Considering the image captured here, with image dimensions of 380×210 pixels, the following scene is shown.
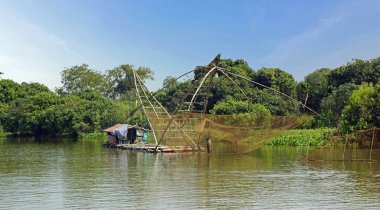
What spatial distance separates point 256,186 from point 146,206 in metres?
3.84

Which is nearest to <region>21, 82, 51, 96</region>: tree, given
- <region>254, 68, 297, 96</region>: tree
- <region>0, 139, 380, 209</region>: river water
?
<region>254, 68, 297, 96</region>: tree

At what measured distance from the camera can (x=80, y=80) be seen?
64.4 meters

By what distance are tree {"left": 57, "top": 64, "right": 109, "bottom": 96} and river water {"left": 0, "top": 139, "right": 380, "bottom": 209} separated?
43875mm

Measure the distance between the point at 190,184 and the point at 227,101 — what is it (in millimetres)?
24689

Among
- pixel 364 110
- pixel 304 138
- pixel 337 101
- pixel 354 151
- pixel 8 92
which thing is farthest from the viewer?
pixel 8 92

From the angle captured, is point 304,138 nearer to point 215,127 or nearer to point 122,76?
point 215,127

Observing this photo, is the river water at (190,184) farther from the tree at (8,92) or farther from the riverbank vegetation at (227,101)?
the tree at (8,92)

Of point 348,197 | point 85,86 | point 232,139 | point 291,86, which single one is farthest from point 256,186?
point 85,86

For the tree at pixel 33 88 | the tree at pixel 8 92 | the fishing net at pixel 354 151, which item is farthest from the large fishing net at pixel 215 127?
the tree at pixel 33 88

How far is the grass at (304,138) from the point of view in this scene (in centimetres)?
2942

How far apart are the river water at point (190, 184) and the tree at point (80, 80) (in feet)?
144

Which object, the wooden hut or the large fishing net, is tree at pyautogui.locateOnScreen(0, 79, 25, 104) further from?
the large fishing net

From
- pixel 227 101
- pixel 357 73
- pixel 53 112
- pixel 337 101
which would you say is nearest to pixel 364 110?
pixel 337 101

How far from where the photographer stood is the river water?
11039 mm
